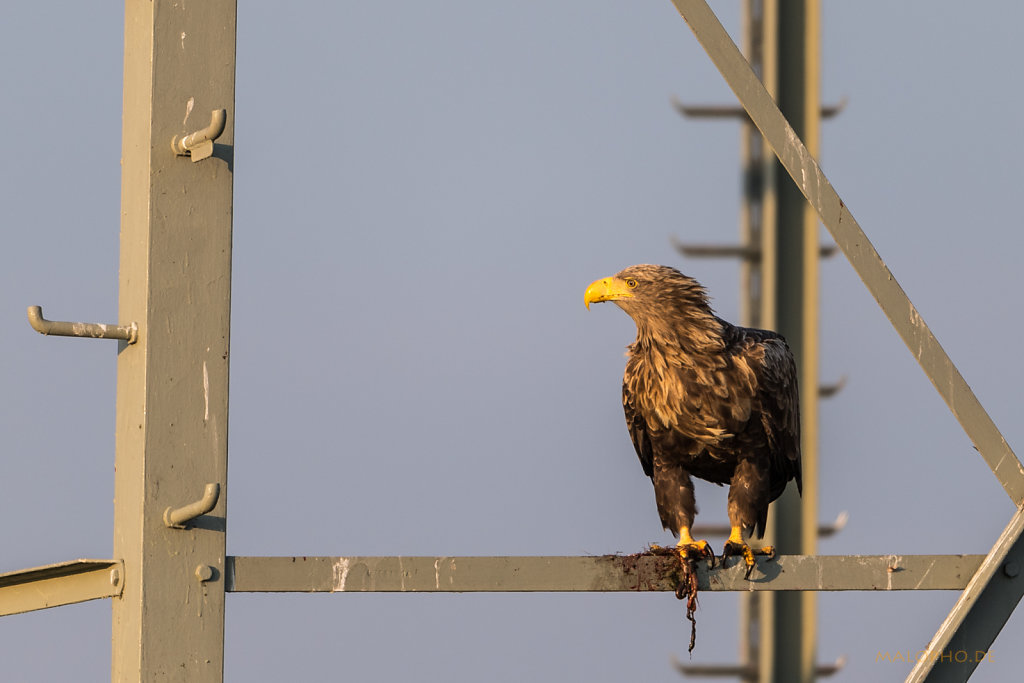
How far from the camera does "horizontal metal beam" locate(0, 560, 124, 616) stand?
3.66 metres

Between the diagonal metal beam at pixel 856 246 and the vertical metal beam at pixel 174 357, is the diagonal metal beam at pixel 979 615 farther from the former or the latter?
the vertical metal beam at pixel 174 357

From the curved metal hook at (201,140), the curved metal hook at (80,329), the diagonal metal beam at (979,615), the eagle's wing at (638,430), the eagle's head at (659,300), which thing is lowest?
the diagonal metal beam at (979,615)

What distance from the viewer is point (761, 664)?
33.7 ft

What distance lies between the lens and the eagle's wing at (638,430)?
19.2 feet

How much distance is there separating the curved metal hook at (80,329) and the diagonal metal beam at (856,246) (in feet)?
5.78

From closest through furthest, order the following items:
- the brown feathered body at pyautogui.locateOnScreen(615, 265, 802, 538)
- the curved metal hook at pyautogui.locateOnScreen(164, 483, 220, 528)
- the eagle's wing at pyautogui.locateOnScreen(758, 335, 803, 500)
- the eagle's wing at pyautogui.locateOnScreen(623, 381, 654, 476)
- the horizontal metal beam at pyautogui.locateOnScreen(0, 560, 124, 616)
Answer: the curved metal hook at pyautogui.locateOnScreen(164, 483, 220, 528) → the horizontal metal beam at pyautogui.locateOnScreen(0, 560, 124, 616) → the brown feathered body at pyautogui.locateOnScreen(615, 265, 802, 538) → the eagle's wing at pyautogui.locateOnScreen(758, 335, 803, 500) → the eagle's wing at pyautogui.locateOnScreen(623, 381, 654, 476)

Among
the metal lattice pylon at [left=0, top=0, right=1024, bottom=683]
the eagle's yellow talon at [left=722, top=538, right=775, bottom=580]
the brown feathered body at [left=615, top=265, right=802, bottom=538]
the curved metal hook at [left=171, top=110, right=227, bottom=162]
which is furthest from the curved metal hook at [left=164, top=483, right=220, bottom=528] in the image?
the brown feathered body at [left=615, top=265, right=802, bottom=538]

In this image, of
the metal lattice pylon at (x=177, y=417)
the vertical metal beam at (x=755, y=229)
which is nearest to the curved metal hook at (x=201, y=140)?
the metal lattice pylon at (x=177, y=417)

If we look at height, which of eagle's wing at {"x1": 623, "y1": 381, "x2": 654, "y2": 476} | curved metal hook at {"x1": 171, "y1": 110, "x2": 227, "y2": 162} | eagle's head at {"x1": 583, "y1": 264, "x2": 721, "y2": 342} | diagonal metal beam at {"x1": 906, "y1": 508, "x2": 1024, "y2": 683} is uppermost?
curved metal hook at {"x1": 171, "y1": 110, "x2": 227, "y2": 162}

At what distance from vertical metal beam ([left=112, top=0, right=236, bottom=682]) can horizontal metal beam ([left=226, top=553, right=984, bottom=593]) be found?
153 mm

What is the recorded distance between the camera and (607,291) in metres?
5.78

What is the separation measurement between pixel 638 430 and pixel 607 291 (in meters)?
0.59

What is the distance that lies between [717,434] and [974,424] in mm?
1375

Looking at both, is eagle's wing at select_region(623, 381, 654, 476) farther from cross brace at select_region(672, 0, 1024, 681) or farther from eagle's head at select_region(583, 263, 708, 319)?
cross brace at select_region(672, 0, 1024, 681)
